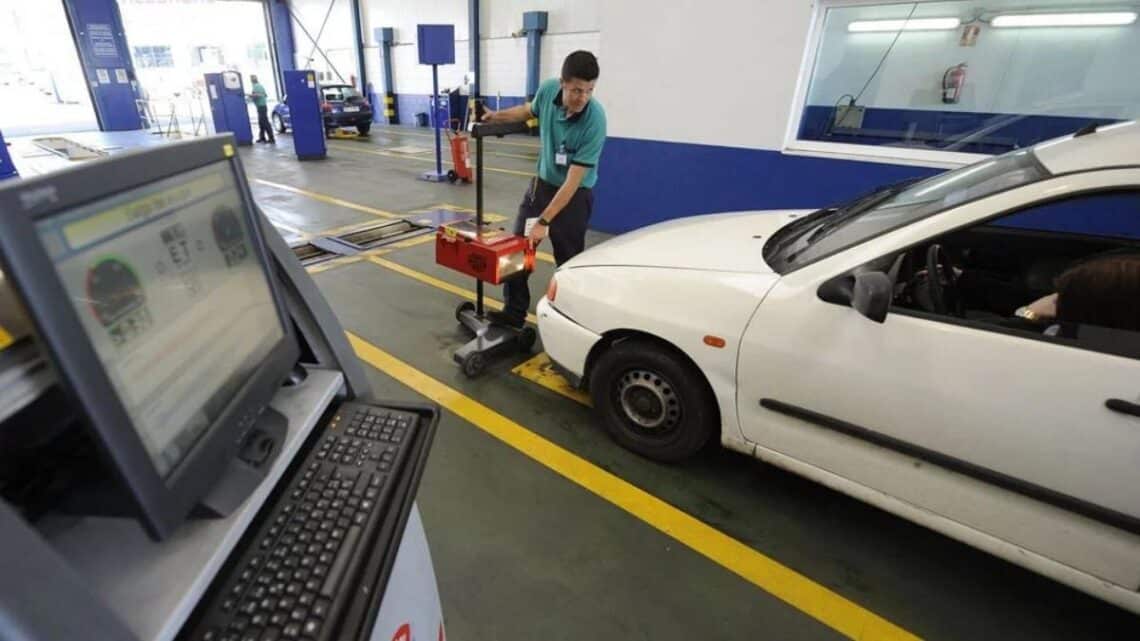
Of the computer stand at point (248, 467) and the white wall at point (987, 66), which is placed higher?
the white wall at point (987, 66)

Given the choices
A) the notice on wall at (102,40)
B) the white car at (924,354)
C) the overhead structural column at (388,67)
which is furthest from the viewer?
the overhead structural column at (388,67)

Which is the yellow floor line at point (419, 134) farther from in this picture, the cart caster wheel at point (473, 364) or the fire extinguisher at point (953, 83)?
the cart caster wheel at point (473, 364)

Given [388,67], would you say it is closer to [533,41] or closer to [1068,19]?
[533,41]

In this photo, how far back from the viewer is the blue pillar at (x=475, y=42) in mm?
13815

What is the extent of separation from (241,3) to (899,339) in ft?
77.7

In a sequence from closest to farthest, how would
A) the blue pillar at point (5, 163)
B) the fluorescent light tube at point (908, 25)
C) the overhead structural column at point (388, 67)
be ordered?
the fluorescent light tube at point (908, 25) → the blue pillar at point (5, 163) → the overhead structural column at point (388, 67)

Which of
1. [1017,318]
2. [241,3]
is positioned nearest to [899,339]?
[1017,318]

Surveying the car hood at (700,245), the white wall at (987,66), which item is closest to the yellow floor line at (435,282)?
the car hood at (700,245)

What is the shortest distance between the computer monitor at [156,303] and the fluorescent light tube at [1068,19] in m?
6.55

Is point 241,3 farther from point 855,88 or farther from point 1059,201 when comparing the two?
point 1059,201

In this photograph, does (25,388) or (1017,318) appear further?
(1017,318)

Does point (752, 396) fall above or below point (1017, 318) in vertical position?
below

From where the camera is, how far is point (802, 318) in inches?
68.9

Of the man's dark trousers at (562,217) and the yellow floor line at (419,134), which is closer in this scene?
the man's dark trousers at (562,217)
